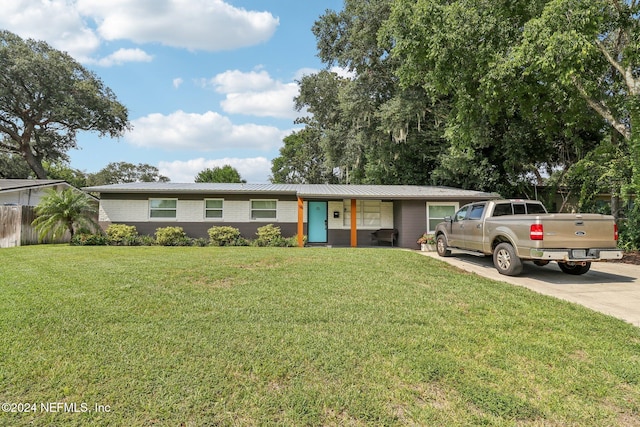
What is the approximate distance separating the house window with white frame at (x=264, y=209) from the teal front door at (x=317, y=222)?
1581mm

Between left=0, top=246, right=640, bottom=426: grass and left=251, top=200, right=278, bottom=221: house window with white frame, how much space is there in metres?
9.28

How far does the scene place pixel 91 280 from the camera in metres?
5.80

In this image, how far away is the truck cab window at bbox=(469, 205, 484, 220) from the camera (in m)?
8.73

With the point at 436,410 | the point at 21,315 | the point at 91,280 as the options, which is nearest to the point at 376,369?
the point at 436,410

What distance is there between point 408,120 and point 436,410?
15807mm

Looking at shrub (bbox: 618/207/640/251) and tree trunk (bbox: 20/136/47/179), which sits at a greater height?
tree trunk (bbox: 20/136/47/179)

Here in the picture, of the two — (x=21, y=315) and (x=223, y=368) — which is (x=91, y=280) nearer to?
(x=21, y=315)

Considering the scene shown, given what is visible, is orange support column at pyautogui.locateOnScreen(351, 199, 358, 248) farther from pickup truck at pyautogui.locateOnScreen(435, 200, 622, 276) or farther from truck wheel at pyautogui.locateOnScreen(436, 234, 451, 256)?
pickup truck at pyautogui.locateOnScreen(435, 200, 622, 276)

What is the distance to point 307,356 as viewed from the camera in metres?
3.14

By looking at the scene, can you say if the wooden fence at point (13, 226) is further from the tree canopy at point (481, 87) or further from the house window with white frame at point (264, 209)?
the tree canopy at point (481, 87)

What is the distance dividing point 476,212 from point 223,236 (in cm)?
962

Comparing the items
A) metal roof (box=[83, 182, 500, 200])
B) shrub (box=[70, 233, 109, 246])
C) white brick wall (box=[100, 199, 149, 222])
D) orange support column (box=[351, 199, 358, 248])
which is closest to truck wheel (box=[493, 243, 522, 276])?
metal roof (box=[83, 182, 500, 200])

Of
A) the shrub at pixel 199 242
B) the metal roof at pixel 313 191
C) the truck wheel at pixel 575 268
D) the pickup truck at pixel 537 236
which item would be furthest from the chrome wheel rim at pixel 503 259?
the shrub at pixel 199 242

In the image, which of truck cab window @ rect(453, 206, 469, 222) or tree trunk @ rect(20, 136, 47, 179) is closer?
truck cab window @ rect(453, 206, 469, 222)
